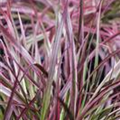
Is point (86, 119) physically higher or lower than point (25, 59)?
lower

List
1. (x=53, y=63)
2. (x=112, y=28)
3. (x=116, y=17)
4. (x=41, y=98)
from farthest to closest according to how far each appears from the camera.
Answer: (x=116, y=17)
(x=112, y=28)
(x=41, y=98)
(x=53, y=63)

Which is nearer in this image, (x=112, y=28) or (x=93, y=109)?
(x=93, y=109)

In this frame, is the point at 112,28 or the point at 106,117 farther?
the point at 112,28

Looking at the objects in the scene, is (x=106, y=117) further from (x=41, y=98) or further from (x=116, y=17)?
(x=116, y=17)

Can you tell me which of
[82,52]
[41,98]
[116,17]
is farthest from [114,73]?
[116,17]

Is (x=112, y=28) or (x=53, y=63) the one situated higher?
(x=53, y=63)

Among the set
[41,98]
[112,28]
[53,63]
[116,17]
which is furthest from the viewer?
[116,17]

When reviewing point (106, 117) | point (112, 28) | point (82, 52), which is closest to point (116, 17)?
point (112, 28)

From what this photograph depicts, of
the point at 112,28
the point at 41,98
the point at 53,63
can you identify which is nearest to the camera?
the point at 53,63

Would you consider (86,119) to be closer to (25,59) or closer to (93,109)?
(93,109)
